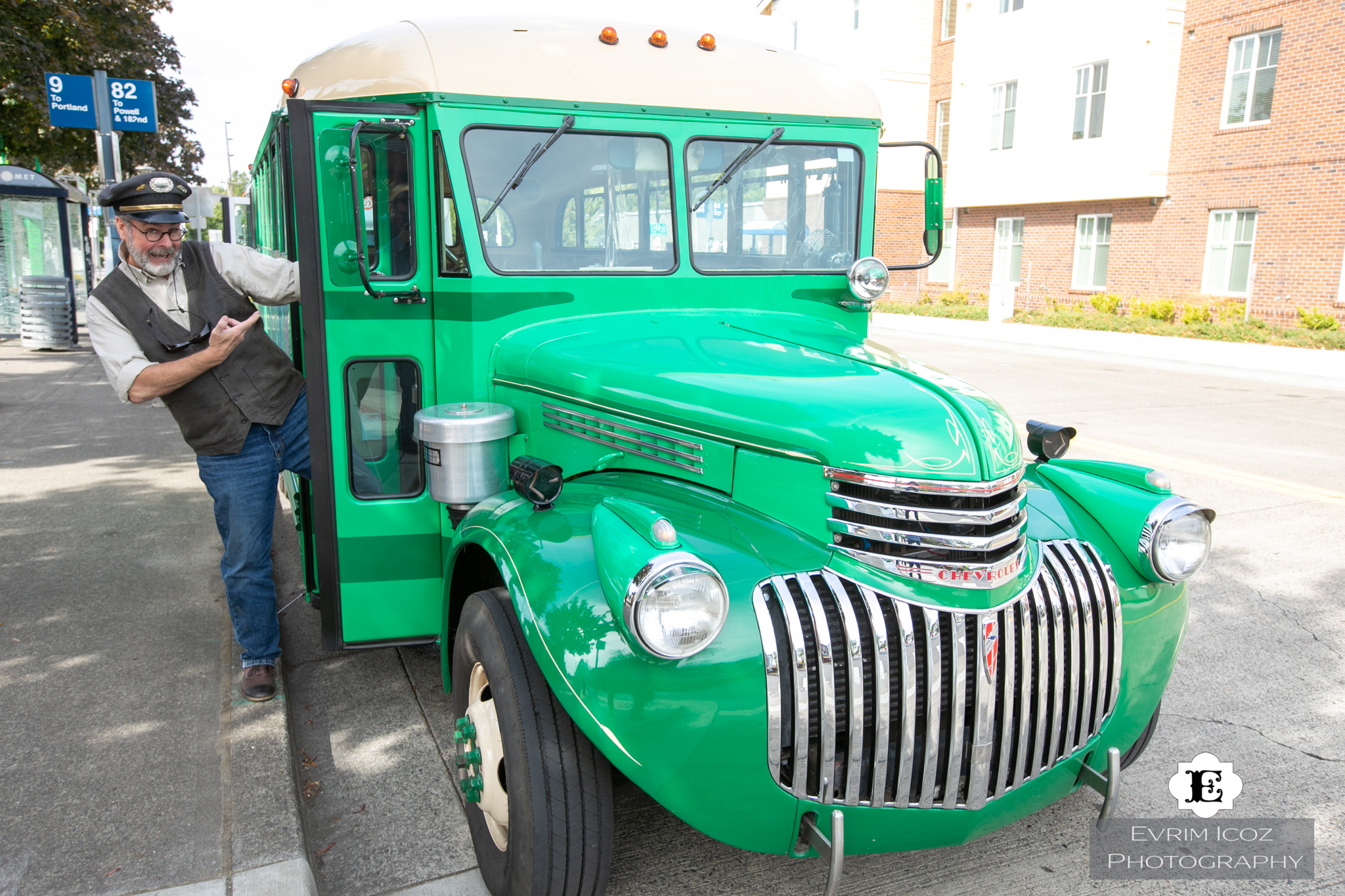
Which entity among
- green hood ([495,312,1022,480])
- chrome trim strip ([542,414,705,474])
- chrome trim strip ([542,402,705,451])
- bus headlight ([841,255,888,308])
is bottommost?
chrome trim strip ([542,414,705,474])

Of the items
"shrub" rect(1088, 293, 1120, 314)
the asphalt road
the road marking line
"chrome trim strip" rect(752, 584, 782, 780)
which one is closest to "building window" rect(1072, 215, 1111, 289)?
"shrub" rect(1088, 293, 1120, 314)

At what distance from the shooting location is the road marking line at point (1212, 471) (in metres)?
7.02

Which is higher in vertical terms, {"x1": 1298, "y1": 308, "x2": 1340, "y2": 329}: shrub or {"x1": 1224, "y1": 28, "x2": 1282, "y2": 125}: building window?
{"x1": 1224, "y1": 28, "x2": 1282, "y2": 125}: building window

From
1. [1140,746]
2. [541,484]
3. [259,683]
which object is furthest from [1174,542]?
[259,683]

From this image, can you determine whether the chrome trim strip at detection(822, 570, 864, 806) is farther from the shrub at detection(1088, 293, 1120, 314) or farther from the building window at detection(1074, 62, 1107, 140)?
the building window at detection(1074, 62, 1107, 140)

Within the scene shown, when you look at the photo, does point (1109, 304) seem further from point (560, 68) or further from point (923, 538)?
point (923, 538)

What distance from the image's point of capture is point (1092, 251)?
842 inches

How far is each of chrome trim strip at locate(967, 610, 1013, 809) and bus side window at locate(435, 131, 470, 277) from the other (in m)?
2.04

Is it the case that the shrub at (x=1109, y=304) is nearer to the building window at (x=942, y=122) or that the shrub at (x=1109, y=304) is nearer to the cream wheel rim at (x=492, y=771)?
the building window at (x=942, y=122)

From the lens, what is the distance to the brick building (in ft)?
55.6

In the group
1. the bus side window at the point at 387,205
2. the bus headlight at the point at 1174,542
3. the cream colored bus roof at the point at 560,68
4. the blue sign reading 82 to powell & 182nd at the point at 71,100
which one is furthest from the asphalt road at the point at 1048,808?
the blue sign reading 82 to powell & 182nd at the point at 71,100

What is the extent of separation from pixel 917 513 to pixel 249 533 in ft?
8.76

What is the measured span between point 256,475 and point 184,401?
15.0 inches

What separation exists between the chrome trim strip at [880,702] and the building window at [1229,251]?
19.3 meters
